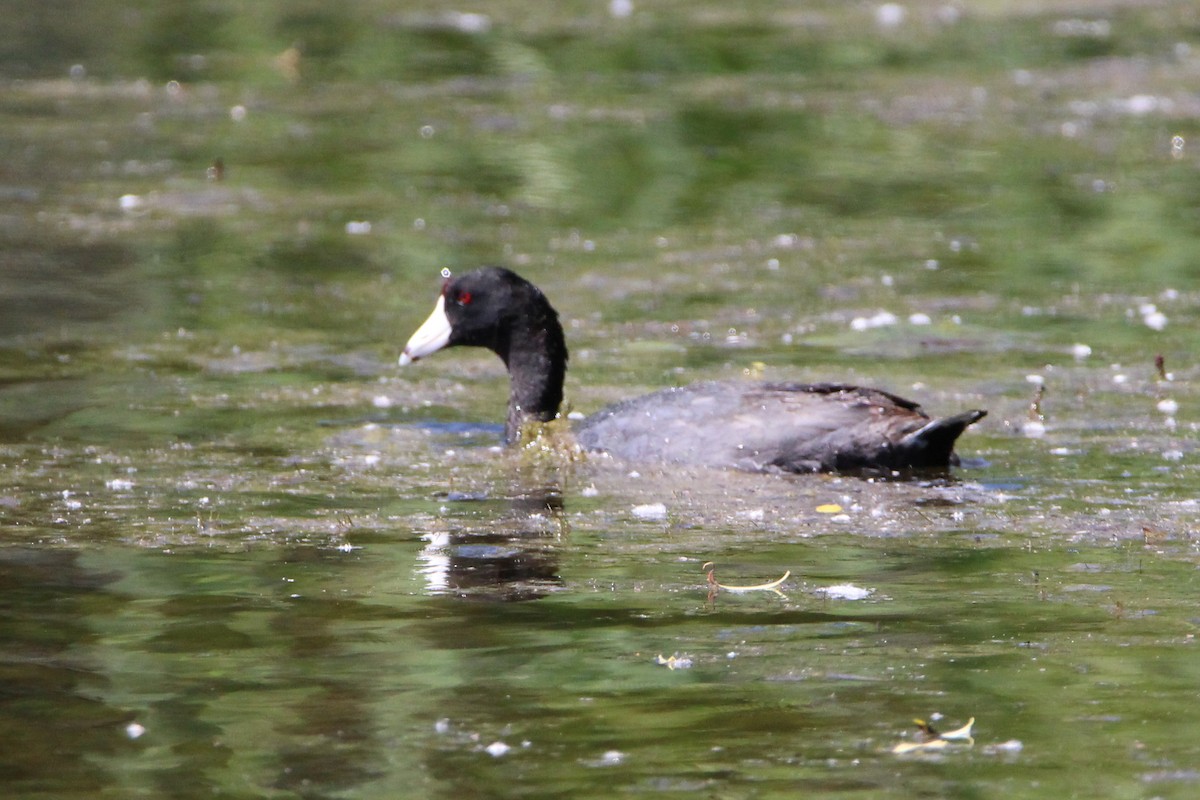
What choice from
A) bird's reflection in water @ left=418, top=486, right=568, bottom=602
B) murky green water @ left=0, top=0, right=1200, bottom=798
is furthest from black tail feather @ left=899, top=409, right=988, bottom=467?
bird's reflection in water @ left=418, top=486, right=568, bottom=602

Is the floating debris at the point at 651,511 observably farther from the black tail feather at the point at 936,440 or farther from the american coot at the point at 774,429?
the black tail feather at the point at 936,440

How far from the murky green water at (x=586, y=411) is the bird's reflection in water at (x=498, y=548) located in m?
0.03

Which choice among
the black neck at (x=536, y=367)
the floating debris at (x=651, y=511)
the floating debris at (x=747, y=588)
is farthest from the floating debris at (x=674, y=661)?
the black neck at (x=536, y=367)

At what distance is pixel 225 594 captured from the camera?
6.04m

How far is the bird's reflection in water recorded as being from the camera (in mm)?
6094

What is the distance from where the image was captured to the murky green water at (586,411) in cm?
480

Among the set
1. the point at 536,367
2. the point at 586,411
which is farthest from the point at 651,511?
the point at 586,411

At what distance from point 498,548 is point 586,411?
2.52m

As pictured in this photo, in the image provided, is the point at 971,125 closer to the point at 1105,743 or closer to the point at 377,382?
the point at 377,382

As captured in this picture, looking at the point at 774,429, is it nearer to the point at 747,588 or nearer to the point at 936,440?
the point at 936,440

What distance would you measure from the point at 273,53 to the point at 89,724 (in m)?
16.9

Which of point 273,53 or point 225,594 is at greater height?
point 273,53

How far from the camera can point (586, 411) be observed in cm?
906

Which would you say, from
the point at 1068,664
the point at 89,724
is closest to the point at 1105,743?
the point at 1068,664
